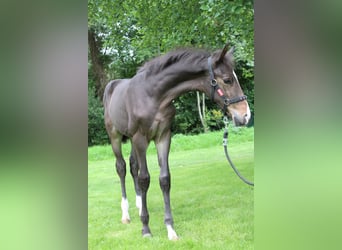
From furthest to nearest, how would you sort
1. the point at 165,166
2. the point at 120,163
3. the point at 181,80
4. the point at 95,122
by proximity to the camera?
the point at 120,163 < the point at 95,122 < the point at 165,166 < the point at 181,80

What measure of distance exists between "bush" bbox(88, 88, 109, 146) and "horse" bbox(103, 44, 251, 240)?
83 mm

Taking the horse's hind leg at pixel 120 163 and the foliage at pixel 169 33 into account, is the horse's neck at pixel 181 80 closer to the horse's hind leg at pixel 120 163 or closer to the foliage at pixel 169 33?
the foliage at pixel 169 33

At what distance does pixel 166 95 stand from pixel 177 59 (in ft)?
0.76

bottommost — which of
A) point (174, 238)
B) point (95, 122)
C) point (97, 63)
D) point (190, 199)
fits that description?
point (174, 238)

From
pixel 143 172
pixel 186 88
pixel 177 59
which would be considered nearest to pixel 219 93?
pixel 186 88

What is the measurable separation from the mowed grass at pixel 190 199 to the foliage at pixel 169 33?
0.68 ft

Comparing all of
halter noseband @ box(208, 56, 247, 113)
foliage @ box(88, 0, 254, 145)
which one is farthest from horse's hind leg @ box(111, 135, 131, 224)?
halter noseband @ box(208, 56, 247, 113)

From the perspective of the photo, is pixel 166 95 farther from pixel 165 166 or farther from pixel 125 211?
pixel 125 211

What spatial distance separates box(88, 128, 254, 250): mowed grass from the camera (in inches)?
81.1

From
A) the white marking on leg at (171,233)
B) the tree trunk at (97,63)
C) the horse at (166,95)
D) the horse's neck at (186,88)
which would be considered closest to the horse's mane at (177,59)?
the horse at (166,95)

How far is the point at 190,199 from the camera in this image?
7.98 ft
